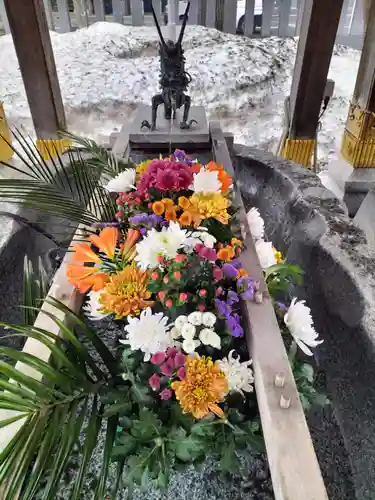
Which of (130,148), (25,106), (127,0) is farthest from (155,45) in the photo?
(130,148)

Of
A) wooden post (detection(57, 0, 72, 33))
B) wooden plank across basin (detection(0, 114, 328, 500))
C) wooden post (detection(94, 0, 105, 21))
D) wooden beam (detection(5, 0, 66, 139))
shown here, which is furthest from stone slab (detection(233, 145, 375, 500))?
wooden post (detection(57, 0, 72, 33))

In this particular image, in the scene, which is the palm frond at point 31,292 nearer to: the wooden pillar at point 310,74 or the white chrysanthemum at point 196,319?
the white chrysanthemum at point 196,319

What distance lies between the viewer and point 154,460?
98 centimetres

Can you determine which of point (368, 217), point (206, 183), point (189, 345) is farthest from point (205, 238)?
point (368, 217)

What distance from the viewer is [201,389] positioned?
3.19 feet

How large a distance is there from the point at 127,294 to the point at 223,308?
0.86ft

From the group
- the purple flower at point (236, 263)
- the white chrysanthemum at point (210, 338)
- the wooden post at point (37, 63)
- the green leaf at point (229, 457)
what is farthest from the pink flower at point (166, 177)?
the wooden post at point (37, 63)

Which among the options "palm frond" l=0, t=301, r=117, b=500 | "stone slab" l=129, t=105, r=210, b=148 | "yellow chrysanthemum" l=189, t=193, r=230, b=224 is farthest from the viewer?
"stone slab" l=129, t=105, r=210, b=148

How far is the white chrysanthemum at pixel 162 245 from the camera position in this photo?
1.15 m

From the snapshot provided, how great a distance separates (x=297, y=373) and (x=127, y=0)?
6.77 m

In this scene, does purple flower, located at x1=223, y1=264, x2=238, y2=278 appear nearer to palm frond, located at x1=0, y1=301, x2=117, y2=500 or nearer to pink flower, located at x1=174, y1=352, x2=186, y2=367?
pink flower, located at x1=174, y1=352, x2=186, y2=367

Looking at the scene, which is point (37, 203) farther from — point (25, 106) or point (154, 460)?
point (25, 106)

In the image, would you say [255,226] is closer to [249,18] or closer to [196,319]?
[196,319]

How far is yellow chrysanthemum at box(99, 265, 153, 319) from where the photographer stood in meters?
1.11
